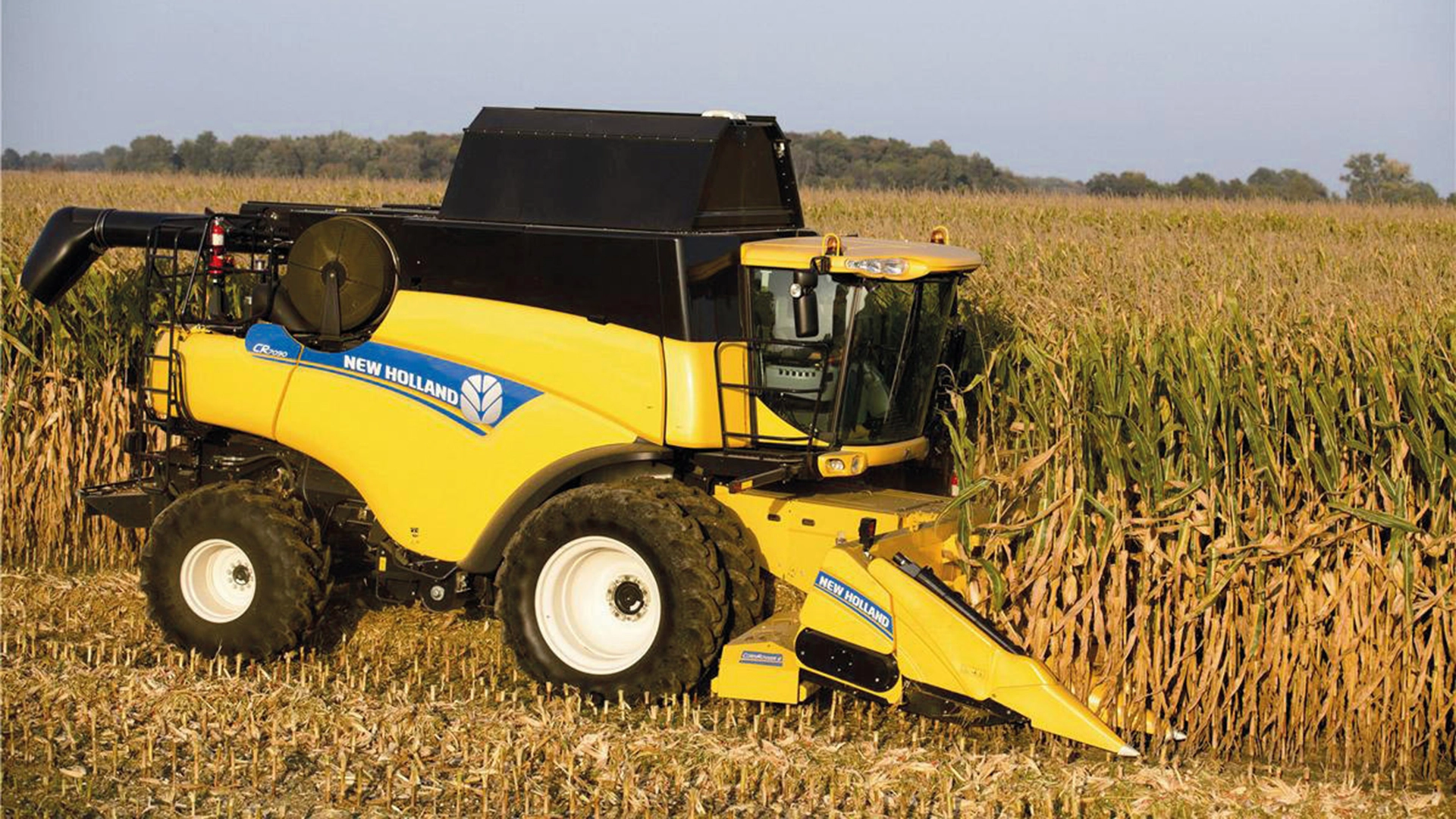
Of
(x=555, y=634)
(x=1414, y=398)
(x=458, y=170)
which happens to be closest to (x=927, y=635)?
(x=555, y=634)

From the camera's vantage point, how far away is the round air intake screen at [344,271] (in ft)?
24.3

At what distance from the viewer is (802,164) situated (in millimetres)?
42906

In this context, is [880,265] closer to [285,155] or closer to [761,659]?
[761,659]

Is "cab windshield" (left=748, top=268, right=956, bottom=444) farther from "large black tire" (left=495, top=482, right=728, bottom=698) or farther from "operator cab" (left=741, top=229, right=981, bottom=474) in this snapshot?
"large black tire" (left=495, top=482, right=728, bottom=698)

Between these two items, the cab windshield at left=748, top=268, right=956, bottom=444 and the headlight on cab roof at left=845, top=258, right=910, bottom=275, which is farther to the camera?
the cab windshield at left=748, top=268, right=956, bottom=444

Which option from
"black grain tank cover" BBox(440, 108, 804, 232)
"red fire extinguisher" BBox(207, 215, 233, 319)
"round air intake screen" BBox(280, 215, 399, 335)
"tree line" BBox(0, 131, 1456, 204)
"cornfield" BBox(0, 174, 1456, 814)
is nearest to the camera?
"cornfield" BBox(0, 174, 1456, 814)

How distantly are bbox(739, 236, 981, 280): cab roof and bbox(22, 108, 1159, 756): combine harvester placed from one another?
0.8 inches

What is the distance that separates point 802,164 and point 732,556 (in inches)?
1458

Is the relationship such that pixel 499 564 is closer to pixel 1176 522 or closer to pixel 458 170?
pixel 458 170

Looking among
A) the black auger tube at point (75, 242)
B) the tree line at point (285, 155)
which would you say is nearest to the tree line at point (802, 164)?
the tree line at point (285, 155)

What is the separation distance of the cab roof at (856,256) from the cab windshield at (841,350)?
0.10 metres

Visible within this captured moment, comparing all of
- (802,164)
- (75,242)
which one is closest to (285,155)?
(802,164)

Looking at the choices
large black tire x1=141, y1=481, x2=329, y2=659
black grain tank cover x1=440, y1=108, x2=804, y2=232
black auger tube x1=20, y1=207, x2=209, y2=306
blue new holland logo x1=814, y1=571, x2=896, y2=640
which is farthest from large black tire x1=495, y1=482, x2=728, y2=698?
black auger tube x1=20, y1=207, x2=209, y2=306

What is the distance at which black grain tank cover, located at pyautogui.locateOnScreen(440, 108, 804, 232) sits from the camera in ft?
22.9
